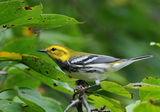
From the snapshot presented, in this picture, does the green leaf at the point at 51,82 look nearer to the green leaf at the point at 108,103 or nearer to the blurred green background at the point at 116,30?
the green leaf at the point at 108,103

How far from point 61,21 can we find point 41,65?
0.30 m

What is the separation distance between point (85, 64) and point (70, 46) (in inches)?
61.0

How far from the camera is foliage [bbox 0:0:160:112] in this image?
6.18 feet

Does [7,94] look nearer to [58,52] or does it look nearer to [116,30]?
[58,52]

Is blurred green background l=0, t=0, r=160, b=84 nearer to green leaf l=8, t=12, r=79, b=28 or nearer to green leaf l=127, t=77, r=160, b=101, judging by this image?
green leaf l=8, t=12, r=79, b=28

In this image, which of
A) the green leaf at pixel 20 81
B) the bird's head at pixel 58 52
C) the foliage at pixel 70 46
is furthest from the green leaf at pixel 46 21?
the bird's head at pixel 58 52

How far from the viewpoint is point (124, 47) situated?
5.18 m

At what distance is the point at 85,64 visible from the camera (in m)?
3.08

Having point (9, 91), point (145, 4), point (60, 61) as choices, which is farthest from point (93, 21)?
point (9, 91)

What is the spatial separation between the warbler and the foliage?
23 centimetres

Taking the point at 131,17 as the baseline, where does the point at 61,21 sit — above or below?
below

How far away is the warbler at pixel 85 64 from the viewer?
9.41ft

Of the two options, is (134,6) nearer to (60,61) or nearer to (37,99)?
(60,61)

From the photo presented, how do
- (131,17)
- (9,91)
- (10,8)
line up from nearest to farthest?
(10,8) → (9,91) → (131,17)
